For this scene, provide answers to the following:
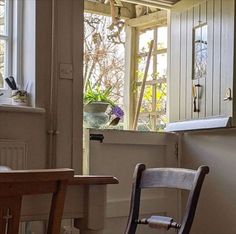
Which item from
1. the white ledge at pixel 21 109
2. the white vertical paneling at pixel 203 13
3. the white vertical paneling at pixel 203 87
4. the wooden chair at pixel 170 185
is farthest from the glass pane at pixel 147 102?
the wooden chair at pixel 170 185

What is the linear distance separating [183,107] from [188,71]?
10.8 inches

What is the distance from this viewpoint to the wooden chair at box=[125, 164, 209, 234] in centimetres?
171

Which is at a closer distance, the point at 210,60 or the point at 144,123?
the point at 210,60

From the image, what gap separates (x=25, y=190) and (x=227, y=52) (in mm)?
2047

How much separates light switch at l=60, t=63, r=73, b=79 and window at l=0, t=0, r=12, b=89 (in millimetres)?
375

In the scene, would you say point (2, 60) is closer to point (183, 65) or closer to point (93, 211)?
point (183, 65)

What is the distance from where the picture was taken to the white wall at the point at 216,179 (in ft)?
10.7

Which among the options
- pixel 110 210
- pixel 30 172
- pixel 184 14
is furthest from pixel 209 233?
pixel 30 172

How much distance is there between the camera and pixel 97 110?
3.43m

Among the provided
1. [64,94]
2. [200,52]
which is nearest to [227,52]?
[200,52]

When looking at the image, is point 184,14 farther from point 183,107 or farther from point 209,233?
point 209,233

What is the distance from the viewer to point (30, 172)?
1400 mm

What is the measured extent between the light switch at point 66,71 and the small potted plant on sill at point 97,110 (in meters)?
0.37

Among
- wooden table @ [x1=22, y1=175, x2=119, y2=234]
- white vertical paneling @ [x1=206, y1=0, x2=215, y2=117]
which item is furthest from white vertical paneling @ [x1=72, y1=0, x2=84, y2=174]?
wooden table @ [x1=22, y1=175, x2=119, y2=234]
